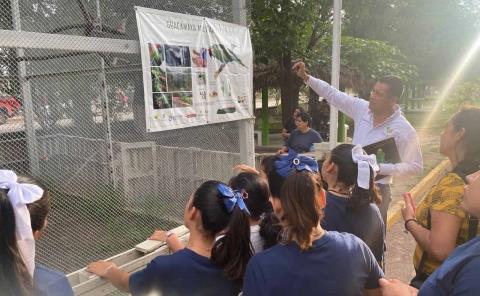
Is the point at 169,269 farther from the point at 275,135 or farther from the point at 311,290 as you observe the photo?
the point at 275,135

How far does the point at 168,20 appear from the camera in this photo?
3545 mm

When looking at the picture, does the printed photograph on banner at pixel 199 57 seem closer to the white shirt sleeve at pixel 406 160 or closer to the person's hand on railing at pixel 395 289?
the white shirt sleeve at pixel 406 160

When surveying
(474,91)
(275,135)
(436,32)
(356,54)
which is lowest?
(275,135)

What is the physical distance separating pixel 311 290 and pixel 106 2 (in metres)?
3.20

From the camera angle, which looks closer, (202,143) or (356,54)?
(202,143)

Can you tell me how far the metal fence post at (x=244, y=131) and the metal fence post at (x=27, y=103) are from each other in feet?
7.18

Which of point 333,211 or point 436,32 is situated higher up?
point 436,32

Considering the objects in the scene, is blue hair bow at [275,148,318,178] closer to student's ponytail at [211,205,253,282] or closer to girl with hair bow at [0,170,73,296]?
student's ponytail at [211,205,253,282]

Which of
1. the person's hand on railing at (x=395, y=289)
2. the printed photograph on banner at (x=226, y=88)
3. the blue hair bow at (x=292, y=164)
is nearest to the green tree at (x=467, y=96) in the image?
the printed photograph on banner at (x=226, y=88)

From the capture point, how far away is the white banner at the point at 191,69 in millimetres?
3405

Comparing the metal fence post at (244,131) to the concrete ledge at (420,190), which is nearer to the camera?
the metal fence post at (244,131)

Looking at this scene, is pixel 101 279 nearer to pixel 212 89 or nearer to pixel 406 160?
pixel 212 89

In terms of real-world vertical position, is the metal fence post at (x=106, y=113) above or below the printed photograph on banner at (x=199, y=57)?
below

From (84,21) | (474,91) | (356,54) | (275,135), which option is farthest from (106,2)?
(275,135)
